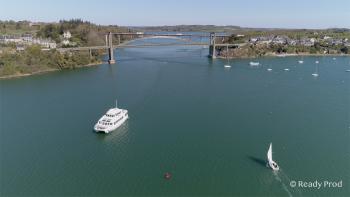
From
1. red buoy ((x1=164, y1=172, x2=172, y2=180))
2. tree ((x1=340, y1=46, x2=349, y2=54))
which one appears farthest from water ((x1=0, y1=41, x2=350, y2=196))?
tree ((x1=340, y1=46, x2=349, y2=54))

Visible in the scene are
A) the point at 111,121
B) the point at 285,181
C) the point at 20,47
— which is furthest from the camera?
the point at 20,47

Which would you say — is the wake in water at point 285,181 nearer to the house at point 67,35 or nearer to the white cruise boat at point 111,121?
the white cruise boat at point 111,121

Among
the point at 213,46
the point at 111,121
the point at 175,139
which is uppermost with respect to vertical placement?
the point at 213,46

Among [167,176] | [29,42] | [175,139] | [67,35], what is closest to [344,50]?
[67,35]

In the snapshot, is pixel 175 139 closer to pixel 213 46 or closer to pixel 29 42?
pixel 29 42

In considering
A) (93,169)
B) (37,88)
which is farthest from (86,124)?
(37,88)

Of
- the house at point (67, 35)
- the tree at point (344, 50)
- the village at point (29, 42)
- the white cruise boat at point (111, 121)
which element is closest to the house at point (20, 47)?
the village at point (29, 42)

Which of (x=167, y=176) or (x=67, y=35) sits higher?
(x=67, y=35)
